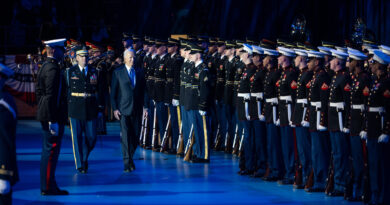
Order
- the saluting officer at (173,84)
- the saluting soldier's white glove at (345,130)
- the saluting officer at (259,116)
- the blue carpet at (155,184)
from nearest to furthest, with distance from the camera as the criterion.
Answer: the saluting soldier's white glove at (345,130) < the blue carpet at (155,184) < the saluting officer at (259,116) < the saluting officer at (173,84)

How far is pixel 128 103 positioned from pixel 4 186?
266 inches

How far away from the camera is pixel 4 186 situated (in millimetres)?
8492

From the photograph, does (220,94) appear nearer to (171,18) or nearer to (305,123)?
(305,123)

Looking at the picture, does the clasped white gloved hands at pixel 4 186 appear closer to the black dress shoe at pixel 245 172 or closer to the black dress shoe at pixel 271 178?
the black dress shoe at pixel 271 178

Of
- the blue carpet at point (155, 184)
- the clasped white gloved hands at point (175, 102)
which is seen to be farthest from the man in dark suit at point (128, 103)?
the clasped white gloved hands at point (175, 102)

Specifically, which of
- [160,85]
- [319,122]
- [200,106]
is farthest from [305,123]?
[160,85]

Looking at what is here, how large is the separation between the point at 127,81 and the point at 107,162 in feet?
7.65

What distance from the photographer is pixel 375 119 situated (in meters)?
11.2

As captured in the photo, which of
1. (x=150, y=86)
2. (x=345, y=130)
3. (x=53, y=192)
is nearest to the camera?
(x=345, y=130)

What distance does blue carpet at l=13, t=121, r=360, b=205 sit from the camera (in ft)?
40.4

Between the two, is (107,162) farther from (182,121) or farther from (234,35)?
(234,35)

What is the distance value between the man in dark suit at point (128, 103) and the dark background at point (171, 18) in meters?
7.15

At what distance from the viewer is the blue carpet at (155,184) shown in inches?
484

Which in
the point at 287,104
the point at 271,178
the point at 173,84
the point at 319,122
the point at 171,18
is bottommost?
the point at 271,178
